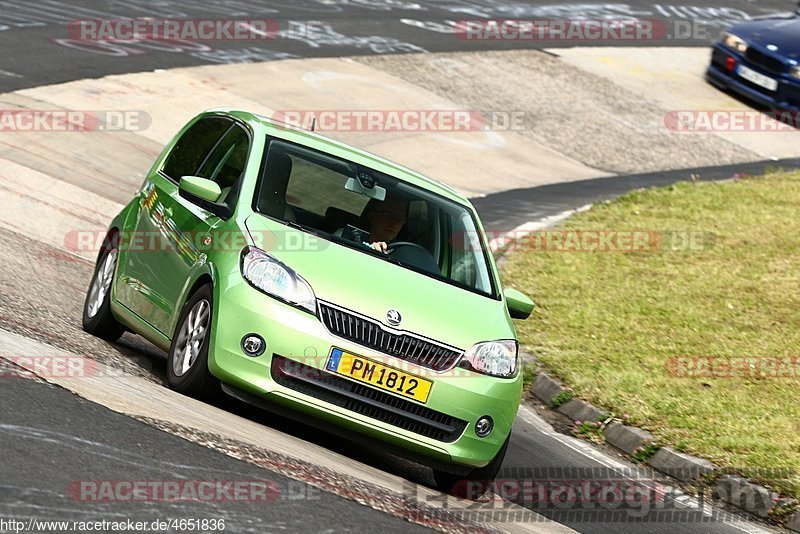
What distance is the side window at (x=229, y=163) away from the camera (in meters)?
8.25

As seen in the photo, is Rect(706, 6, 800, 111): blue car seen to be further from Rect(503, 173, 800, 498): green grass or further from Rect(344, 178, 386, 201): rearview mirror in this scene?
Rect(344, 178, 386, 201): rearview mirror

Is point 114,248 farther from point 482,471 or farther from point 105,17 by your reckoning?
point 105,17

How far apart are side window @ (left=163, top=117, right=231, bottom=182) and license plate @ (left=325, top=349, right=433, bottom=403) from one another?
7.61 ft

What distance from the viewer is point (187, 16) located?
25.1 meters

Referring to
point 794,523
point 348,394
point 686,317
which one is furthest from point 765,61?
point 348,394

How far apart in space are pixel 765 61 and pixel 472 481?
1767cm

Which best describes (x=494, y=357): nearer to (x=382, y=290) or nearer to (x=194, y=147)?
(x=382, y=290)

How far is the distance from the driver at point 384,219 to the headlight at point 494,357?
1.22m

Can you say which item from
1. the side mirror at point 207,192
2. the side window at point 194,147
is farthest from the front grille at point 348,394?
the side window at point 194,147

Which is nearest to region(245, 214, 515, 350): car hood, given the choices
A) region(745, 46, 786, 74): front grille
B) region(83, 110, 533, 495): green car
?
region(83, 110, 533, 495): green car

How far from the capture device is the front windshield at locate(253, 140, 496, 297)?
27.4 feet

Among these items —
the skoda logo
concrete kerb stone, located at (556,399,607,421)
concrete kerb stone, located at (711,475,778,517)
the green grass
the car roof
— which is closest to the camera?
the skoda logo

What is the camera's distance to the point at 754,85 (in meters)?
24.4

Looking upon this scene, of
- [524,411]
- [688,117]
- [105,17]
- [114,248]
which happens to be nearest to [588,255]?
[524,411]
